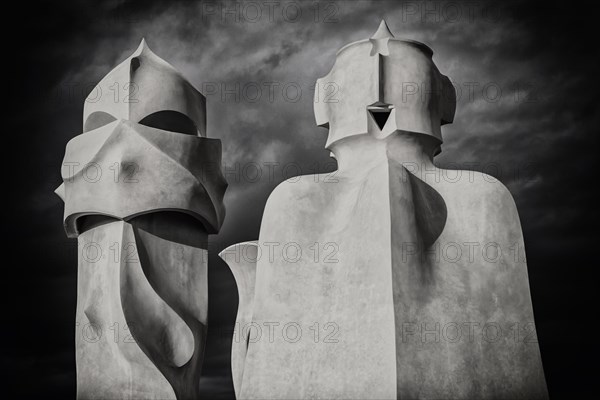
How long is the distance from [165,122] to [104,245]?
2.05m

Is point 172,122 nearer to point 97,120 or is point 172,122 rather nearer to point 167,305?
point 97,120

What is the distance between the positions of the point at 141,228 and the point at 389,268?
14.2 ft

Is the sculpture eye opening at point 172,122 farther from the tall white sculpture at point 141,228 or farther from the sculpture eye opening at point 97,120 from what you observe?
the sculpture eye opening at point 97,120

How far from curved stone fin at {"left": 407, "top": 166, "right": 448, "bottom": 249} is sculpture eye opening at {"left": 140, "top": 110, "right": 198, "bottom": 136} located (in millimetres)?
4088

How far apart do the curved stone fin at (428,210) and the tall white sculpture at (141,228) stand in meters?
3.60

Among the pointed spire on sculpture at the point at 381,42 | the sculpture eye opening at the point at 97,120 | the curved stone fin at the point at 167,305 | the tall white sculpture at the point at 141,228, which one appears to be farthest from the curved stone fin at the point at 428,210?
the sculpture eye opening at the point at 97,120

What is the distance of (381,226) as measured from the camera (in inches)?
399

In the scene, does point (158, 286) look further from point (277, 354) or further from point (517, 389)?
point (517, 389)

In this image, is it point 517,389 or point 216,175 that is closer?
point 517,389

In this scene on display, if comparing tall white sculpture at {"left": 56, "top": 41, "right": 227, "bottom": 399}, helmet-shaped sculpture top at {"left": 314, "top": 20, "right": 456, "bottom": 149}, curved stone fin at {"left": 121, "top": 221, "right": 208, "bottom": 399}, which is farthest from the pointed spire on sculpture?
curved stone fin at {"left": 121, "top": 221, "right": 208, "bottom": 399}

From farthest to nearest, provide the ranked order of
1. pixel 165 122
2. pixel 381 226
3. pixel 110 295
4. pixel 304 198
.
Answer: pixel 165 122, pixel 110 295, pixel 304 198, pixel 381 226

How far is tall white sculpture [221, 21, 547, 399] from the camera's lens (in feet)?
32.4

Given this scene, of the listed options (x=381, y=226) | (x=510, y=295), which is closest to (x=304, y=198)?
(x=381, y=226)

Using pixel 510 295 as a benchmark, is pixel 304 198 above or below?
above
